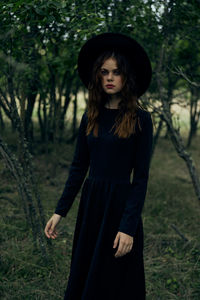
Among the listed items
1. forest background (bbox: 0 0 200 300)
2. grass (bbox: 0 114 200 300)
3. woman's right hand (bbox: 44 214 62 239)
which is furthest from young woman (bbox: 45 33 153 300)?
grass (bbox: 0 114 200 300)

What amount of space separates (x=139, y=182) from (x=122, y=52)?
2.73 feet

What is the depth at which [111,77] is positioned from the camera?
6.34ft

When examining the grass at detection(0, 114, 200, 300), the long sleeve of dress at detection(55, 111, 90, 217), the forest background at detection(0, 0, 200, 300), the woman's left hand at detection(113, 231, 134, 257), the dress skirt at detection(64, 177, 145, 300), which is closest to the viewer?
the woman's left hand at detection(113, 231, 134, 257)

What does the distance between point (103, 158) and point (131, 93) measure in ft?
1.51

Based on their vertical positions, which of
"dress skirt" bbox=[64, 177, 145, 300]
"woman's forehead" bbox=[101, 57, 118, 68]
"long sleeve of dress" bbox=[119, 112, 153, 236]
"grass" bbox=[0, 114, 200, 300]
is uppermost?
"woman's forehead" bbox=[101, 57, 118, 68]

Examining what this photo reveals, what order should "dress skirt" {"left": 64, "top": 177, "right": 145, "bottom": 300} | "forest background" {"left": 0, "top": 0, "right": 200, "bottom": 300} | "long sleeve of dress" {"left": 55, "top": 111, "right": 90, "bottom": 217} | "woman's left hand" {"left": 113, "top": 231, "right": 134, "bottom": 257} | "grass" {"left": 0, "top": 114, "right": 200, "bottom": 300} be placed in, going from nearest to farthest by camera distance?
"woman's left hand" {"left": 113, "top": 231, "right": 134, "bottom": 257} < "dress skirt" {"left": 64, "top": 177, "right": 145, "bottom": 300} < "long sleeve of dress" {"left": 55, "top": 111, "right": 90, "bottom": 217} < "forest background" {"left": 0, "top": 0, "right": 200, "bottom": 300} < "grass" {"left": 0, "top": 114, "right": 200, "bottom": 300}

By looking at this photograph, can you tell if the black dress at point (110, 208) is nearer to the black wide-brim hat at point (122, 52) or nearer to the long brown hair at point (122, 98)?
the long brown hair at point (122, 98)

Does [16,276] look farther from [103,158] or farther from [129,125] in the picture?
[129,125]

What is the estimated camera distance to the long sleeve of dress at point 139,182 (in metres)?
1.86

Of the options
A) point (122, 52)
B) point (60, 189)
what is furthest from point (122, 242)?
point (60, 189)

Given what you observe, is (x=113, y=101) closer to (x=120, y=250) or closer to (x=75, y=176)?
(x=75, y=176)

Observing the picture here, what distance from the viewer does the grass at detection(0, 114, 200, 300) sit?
2967 mm

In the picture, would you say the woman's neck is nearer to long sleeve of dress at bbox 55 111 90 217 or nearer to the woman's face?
the woman's face

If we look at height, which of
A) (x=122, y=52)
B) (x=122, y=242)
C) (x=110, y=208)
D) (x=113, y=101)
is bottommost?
(x=122, y=242)
